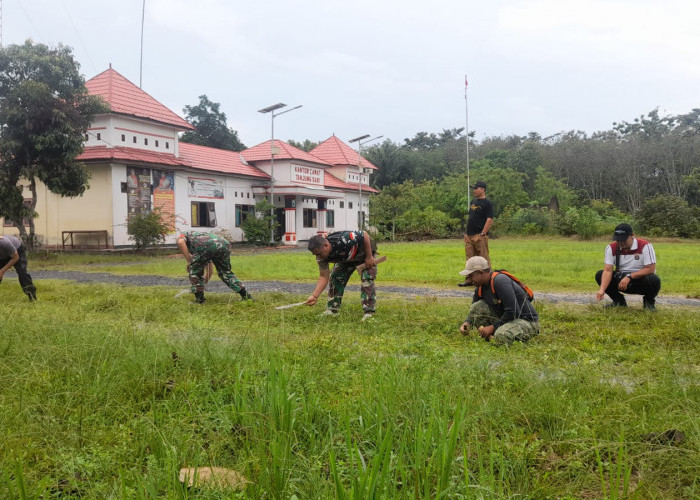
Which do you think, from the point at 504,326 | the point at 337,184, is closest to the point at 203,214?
the point at 337,184

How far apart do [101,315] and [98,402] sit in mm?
3751

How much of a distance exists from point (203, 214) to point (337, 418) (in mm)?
26592

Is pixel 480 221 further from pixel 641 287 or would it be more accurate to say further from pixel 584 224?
pixel 584 224

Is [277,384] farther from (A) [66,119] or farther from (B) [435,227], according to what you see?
(B) [435,227]

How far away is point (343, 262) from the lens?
23.6 ft

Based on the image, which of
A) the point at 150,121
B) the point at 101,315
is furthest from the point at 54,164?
the point at 101,315

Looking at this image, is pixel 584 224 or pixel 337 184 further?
pixel 337 184

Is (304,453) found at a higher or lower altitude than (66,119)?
lower

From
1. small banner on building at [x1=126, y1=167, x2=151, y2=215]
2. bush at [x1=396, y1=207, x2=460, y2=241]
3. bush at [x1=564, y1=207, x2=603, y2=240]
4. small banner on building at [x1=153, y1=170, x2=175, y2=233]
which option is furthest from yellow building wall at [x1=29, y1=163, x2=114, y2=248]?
bush at [x1=564, y1=207, x2=603, y2=240]

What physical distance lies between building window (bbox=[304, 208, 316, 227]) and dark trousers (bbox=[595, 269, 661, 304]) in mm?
28927

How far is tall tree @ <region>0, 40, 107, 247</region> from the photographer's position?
17859 millimetres

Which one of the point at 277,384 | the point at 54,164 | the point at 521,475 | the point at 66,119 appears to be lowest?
the point at 521,475

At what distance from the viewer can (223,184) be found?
29.6 metres

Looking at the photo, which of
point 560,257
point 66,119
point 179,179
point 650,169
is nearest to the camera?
point 560,257
